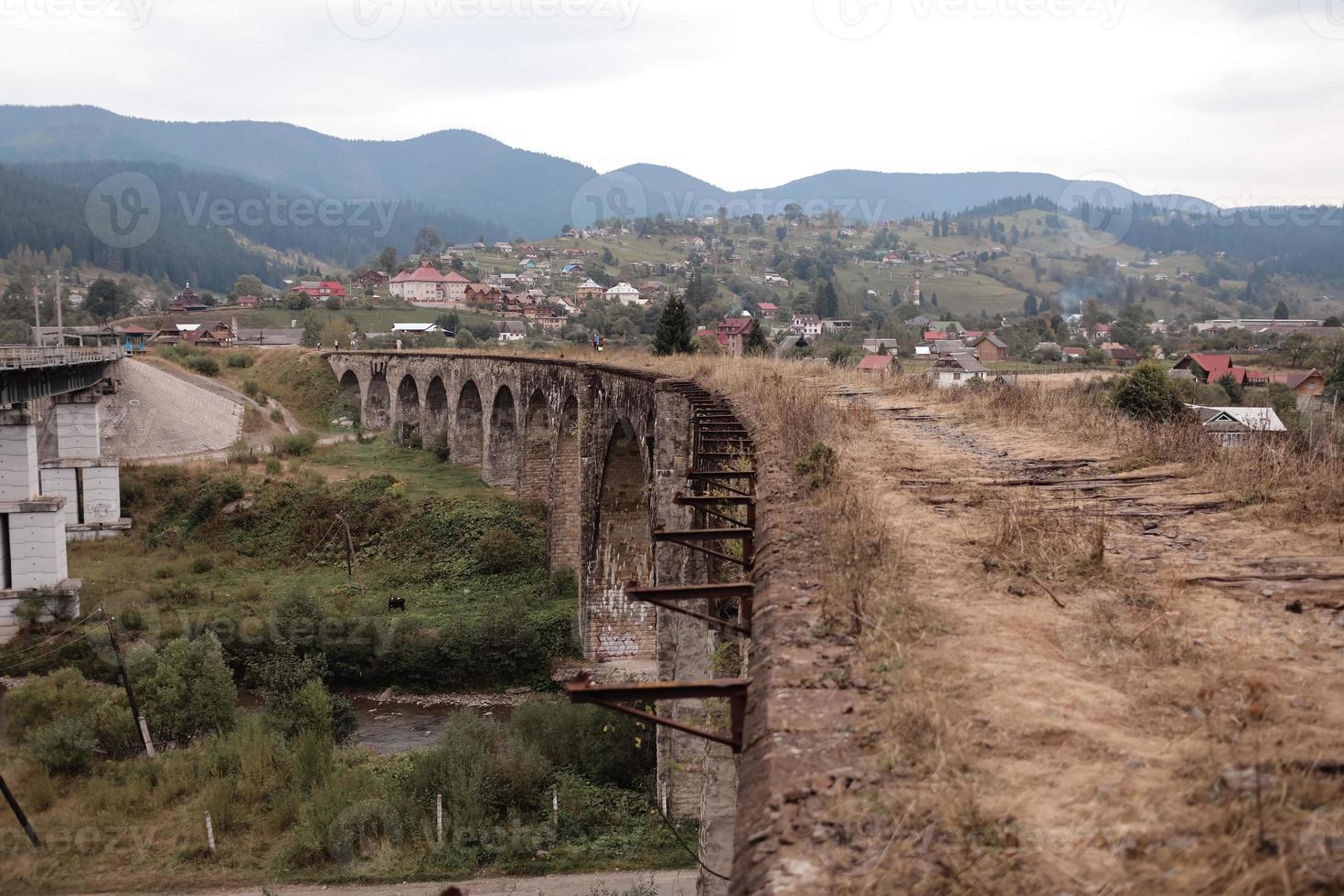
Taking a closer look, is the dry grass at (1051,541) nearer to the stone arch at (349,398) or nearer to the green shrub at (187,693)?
the green shrub at (187,693)

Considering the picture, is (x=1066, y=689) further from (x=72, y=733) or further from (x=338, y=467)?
(x=338, y=467)

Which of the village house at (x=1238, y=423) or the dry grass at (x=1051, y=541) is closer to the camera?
the dry grass at (x=1051, y=541)

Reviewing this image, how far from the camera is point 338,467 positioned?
145 ft

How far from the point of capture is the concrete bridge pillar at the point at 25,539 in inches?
1096

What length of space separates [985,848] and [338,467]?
4396 cm

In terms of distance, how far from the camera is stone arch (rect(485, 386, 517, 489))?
128ft

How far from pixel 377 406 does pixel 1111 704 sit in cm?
5649

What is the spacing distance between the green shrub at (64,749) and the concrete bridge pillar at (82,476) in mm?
19050

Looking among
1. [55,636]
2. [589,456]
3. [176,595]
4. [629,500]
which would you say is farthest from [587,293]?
[629,500]

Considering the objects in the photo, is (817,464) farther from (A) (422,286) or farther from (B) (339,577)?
(A) (422,286)

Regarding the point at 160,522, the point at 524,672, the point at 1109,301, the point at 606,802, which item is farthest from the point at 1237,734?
the point at 1109,301

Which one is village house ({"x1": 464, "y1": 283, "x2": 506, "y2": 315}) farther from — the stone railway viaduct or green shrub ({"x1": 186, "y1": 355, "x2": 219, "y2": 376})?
the stone railway viaduct

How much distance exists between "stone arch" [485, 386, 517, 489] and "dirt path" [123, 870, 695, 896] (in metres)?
24.1

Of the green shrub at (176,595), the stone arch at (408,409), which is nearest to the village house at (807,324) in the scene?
the stone arch at (408,409)
